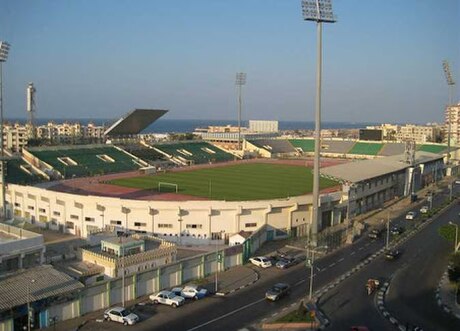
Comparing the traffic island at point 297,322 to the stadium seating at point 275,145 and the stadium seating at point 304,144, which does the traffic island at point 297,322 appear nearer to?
the stadium seating at point 275,145

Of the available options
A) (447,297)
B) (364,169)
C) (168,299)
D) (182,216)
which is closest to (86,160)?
(182,216)

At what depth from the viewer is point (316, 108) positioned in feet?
103

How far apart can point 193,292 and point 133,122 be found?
4729 cm

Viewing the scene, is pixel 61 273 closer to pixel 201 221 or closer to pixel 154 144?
pixel 201 221

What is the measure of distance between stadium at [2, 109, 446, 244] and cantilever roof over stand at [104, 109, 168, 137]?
16cm

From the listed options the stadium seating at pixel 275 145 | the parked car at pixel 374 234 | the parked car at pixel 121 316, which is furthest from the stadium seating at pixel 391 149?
the parked car at pixel 121 316

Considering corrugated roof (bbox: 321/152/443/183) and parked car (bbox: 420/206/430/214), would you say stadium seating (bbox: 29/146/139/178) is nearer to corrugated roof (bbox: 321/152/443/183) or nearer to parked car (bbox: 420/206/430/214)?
corrugated roof (bbox: 321/152/443/183)

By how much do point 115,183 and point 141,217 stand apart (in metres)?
17.1

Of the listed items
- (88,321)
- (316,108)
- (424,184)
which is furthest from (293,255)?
(424,184)

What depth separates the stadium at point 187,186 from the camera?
33625 mm

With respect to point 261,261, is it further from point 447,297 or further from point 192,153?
point 192,153

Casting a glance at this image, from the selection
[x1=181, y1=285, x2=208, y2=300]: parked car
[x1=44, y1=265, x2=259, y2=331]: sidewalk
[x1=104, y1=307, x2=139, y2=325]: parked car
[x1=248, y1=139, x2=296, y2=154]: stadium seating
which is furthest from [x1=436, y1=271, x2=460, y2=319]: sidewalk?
[x1=248, y1=139, x2=296, y2=154]: stadium seating

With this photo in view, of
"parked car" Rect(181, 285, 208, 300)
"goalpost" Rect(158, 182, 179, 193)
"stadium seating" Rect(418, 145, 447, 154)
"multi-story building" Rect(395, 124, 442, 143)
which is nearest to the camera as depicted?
"parked car" Rect(181, 285, 208, 300)

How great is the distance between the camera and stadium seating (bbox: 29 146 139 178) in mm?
54969
